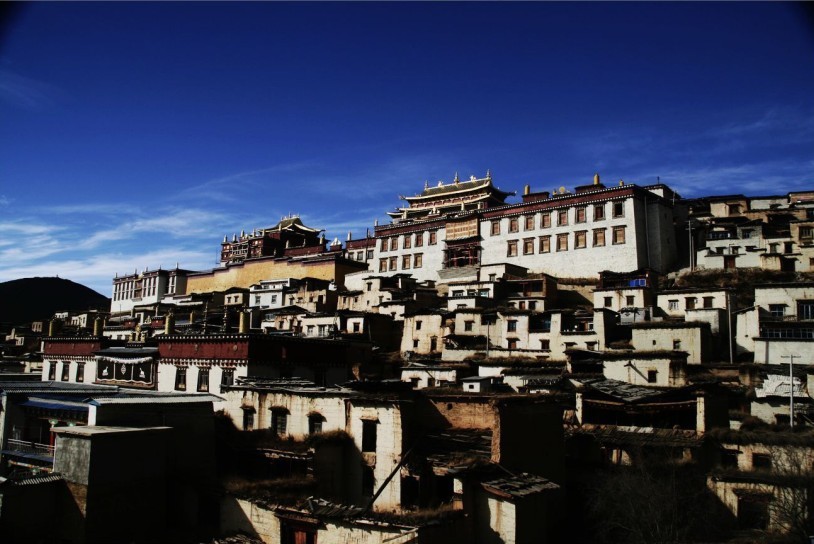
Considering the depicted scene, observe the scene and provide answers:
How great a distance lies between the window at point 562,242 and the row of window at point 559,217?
1220mm

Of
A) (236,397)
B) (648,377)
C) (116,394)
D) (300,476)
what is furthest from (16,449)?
(648,377)

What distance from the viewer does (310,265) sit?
74.4 meters

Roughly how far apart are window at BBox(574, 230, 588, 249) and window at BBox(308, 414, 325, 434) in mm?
40620

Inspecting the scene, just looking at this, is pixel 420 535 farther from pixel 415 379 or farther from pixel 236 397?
pixel 415 379

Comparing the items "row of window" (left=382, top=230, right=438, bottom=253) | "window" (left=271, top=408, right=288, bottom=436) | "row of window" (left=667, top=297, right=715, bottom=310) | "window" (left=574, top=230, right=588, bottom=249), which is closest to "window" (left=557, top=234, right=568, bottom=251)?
"window" (left=574, top=230, right=588, bottom=249)

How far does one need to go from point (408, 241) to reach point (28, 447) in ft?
160

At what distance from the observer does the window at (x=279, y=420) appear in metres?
25.0

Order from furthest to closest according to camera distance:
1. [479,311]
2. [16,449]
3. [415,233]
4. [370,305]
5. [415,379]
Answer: [415,233], [370,305], [479,311], [415,379], [16,449]

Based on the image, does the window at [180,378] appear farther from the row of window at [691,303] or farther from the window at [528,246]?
the window at [528,246]

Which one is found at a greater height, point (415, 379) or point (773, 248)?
point (773, 248)

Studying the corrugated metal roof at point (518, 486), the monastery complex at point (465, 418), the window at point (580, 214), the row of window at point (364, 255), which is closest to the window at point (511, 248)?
the window at point (580, 214)

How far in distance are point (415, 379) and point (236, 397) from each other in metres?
12.8

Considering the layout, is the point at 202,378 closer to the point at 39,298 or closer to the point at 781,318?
the point at 781,318

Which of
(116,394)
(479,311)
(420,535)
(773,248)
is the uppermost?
(773,248)
